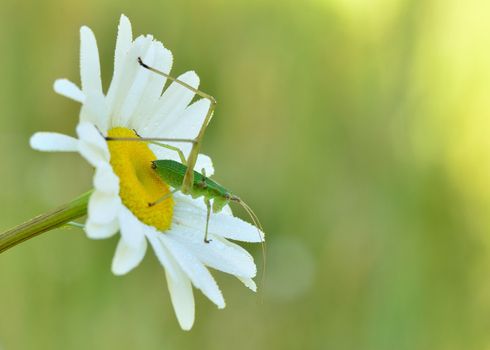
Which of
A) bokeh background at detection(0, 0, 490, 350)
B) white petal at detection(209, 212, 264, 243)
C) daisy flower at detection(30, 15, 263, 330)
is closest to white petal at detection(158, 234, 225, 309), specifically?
daisy flower at detection(30, 15, 263, 330)

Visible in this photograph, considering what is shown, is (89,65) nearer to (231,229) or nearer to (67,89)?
(67,89)

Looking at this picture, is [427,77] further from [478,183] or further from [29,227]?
[29,227]

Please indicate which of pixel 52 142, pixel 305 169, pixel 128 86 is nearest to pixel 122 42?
pixel 128 86

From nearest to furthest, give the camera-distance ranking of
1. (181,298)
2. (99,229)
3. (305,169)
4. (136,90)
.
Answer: (99,229) < (181,298) < (136,90) < (305,169)

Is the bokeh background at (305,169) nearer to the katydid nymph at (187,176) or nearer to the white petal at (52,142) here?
the katydid nymph at (187,176)

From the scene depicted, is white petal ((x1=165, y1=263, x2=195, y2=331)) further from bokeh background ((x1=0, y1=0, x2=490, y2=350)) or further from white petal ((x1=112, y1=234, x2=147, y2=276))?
bokeh background ((x1=0, y1=0, x2=490, y2=350))

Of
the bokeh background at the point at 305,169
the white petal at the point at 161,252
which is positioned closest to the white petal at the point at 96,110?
the white petal at the point at 161,252
